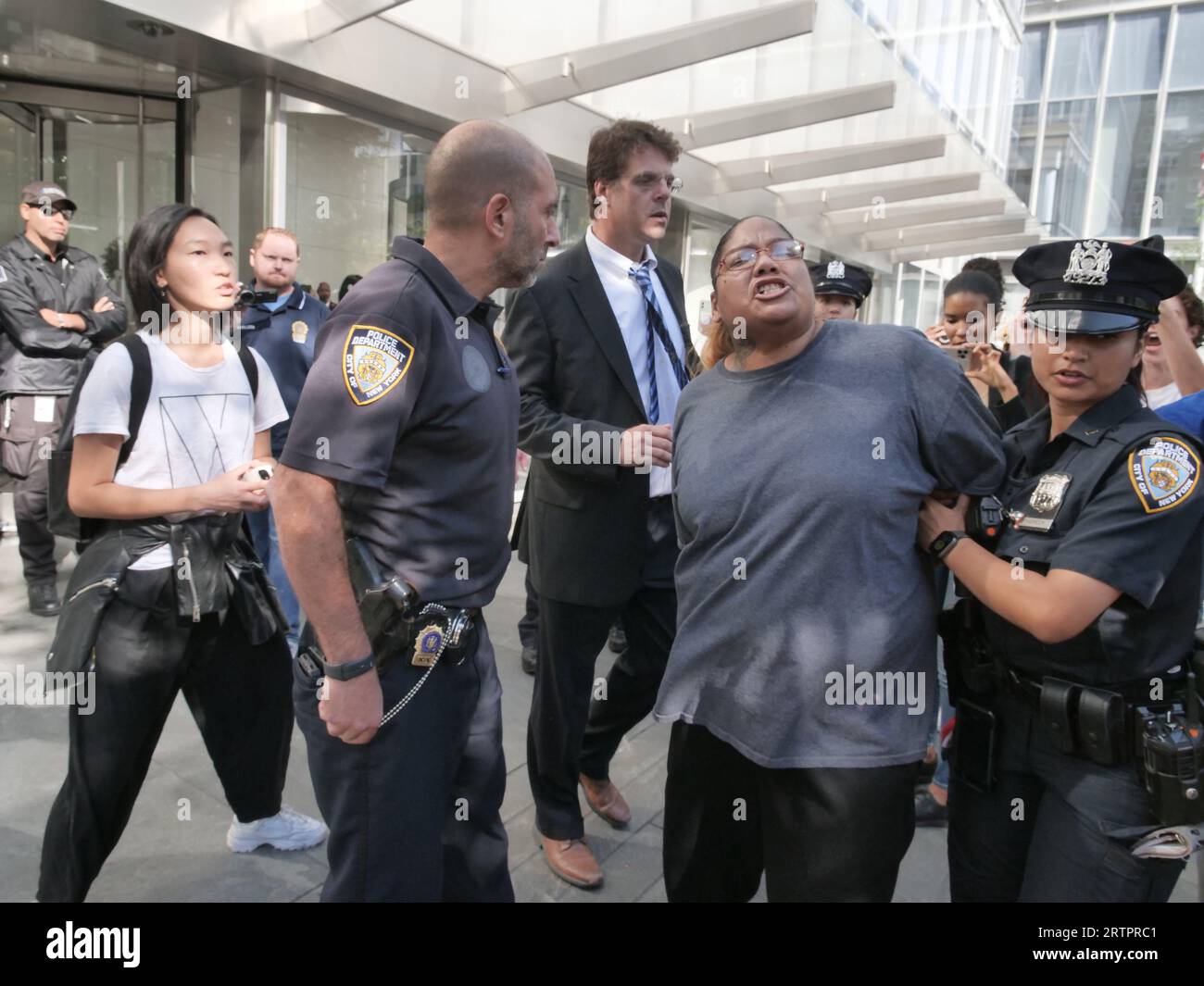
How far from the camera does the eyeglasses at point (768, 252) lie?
6.11 feet

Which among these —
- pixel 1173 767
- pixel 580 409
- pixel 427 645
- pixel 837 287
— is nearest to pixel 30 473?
pixel 580 409

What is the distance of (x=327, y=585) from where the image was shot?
1.60 metres

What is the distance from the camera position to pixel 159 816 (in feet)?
9.81

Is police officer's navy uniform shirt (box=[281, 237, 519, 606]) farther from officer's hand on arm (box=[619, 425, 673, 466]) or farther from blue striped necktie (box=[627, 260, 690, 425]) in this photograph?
blue striped necktie (box=[627, 260, 690, 425])

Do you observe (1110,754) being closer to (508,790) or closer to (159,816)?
Result: (508,790)

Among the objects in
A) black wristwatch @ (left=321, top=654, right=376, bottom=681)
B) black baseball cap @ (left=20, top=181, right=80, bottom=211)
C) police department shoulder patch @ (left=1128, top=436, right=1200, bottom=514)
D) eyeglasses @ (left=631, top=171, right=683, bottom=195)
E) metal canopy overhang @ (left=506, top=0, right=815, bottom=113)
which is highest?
metal canopy overhang @ (left=506, top=0, right=815, bottom=113)

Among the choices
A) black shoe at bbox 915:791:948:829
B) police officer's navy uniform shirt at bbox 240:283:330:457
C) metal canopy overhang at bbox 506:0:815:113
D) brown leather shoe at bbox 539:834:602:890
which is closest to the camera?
brown leather shoe at bbox 539:834:602:890

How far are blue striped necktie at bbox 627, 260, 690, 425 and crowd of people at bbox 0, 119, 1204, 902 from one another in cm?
80

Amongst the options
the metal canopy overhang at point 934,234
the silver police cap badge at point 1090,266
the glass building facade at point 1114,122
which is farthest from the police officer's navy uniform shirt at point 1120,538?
the glass building facade at point 1114,122

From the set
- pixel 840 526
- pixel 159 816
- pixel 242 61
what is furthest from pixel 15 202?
pixel 840 526

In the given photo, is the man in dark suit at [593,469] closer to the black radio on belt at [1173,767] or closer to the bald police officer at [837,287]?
the bald police officer at [837,287]

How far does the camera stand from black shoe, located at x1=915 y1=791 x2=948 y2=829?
326 cm

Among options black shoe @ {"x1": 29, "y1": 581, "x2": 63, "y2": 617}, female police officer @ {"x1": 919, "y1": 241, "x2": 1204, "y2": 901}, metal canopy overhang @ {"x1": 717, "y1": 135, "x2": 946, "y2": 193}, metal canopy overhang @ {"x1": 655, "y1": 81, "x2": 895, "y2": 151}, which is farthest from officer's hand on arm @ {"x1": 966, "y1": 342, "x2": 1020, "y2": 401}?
metal canopy overhang @ {"x1": 717, "y1": 135, "x2": 946, "y2": 193}

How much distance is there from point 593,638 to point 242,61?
4.84m
